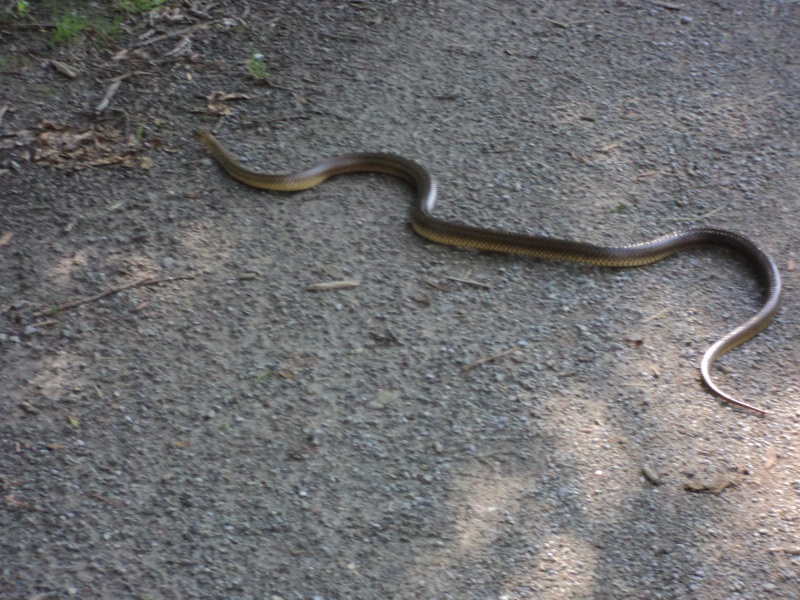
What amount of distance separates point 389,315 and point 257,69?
3.19 meters

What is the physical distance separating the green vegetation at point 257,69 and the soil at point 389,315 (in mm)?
36

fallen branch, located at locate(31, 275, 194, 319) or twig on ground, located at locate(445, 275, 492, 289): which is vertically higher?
twig on ground, located at locate(445, 275, 492, 289)

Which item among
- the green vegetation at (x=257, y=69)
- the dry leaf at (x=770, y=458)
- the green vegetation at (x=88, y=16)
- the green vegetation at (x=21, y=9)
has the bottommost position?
the green vegetation at (x=21, y=9)

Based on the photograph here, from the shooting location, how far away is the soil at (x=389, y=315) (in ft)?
13.6

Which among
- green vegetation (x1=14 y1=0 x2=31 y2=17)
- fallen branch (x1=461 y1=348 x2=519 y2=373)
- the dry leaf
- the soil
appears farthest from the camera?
green vegetation (x1=14 y1=0 x2=31 y2=17)

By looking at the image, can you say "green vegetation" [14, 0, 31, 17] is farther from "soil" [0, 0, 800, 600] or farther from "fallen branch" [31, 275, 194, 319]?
"fallen branch" [31, 275, 194, 319]

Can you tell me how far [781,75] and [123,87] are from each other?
18.6ft

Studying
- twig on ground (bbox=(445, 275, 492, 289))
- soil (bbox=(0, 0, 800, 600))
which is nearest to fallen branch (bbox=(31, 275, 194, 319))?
soil (bbox=(0, 0, 800, 600))

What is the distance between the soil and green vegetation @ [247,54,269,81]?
1.4 inches

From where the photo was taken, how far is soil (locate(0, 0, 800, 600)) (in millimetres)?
4156

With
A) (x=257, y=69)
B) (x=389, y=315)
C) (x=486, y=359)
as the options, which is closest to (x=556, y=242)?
(x=486, y=359)

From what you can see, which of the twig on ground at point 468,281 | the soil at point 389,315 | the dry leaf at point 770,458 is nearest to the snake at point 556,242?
the soil at point 389,315

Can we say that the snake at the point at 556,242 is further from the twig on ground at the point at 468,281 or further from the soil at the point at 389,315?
the twig on ground at the point at 468,281

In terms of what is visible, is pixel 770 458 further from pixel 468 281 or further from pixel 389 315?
pixel 389 315
